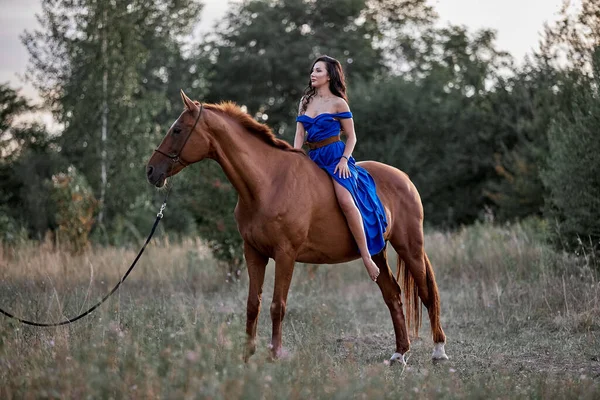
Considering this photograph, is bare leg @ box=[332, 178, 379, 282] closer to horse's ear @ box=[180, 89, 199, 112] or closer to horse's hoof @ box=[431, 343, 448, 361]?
horse's hoof @ box=[431, 343, 448, 361]

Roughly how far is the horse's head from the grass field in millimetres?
1177

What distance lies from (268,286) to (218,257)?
1.09m

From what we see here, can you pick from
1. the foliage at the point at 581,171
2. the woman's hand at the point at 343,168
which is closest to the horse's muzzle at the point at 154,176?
the woman's hand at the point at 343,168

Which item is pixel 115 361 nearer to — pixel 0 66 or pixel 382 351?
pixel 382 351

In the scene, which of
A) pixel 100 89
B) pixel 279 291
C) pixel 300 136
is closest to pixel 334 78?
pixel 300 136

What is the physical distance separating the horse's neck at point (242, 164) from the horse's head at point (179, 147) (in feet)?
0.65

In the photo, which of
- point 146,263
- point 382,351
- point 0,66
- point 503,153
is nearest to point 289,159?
point 382,351

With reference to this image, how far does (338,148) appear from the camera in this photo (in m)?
6.16

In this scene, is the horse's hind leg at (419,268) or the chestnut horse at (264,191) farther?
the horse's hind leg at (419,268)

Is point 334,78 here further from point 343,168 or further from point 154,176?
point 154,176

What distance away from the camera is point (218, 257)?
435 inches

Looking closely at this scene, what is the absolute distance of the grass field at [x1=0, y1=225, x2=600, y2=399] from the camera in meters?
3.96

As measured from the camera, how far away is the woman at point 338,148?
19.7 ft

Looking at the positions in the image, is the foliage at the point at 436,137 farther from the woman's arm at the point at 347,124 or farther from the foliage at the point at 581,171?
the woman's arm at the point at 347,124
